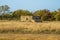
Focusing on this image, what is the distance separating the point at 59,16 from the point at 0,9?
3835cm

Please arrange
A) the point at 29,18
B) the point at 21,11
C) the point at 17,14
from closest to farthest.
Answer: the point at 29,18, the point at 17,14, the point at 21,11

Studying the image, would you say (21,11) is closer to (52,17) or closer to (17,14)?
(17,14)

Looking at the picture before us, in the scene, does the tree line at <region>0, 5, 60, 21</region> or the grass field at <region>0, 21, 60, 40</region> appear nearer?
the grass field at <region>0, 21, 60, 40</region>

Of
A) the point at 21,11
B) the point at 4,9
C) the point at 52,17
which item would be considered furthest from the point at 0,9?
the point at 52,17

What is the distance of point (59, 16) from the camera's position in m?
59.4

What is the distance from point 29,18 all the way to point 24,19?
185cm

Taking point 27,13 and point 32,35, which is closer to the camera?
point 32,35

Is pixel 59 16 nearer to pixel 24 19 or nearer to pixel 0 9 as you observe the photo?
pixel 24 19

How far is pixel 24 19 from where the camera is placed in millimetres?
60062

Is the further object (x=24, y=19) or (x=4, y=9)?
(x=4, y=9)

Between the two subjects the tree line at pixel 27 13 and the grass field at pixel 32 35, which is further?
the tree line at pixel 27 13

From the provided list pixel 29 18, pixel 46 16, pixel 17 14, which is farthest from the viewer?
pixel 17 14

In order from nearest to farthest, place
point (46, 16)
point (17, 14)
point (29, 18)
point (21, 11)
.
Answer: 1. point (29, 18)
2. point (46, 16)
3. point (17, 14)
4. point (21, 11)

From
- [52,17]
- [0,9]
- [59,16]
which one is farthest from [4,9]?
[59,16]
